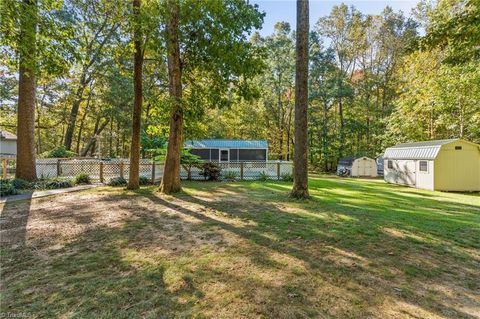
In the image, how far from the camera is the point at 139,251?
3.50 meters

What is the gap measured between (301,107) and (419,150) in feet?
33.8

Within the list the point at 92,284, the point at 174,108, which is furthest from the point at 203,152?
the point at 92,284

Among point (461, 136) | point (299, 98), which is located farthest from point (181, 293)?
point (461, 136)

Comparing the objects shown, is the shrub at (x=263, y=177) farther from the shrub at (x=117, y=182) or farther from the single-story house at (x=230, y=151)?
the single-story house at (x=230, y=151)

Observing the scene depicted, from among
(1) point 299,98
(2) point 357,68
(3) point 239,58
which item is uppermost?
(2) point 357,68

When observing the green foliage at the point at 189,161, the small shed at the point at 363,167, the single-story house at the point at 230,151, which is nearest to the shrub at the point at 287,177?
the green foliage at the point at 189,161

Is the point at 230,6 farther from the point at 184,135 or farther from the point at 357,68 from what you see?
the point at 357,68

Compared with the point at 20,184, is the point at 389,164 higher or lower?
higher

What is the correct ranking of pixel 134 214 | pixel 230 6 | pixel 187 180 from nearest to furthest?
pixel 134 214, pixel 230 6, pixel 187 180

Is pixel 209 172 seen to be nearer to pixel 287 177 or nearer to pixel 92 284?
pixel 287 177

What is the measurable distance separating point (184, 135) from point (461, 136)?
17042mm

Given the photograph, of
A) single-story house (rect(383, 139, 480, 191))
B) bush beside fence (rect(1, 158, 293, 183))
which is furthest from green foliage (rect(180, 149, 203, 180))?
single-story house (rect(383, 139, 480, 191))

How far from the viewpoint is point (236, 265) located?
3086 mm

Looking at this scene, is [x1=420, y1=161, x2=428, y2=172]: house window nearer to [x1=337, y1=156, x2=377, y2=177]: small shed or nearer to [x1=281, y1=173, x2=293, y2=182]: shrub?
[x1=281, y1=173, x2=293, y2=182]: shrub
